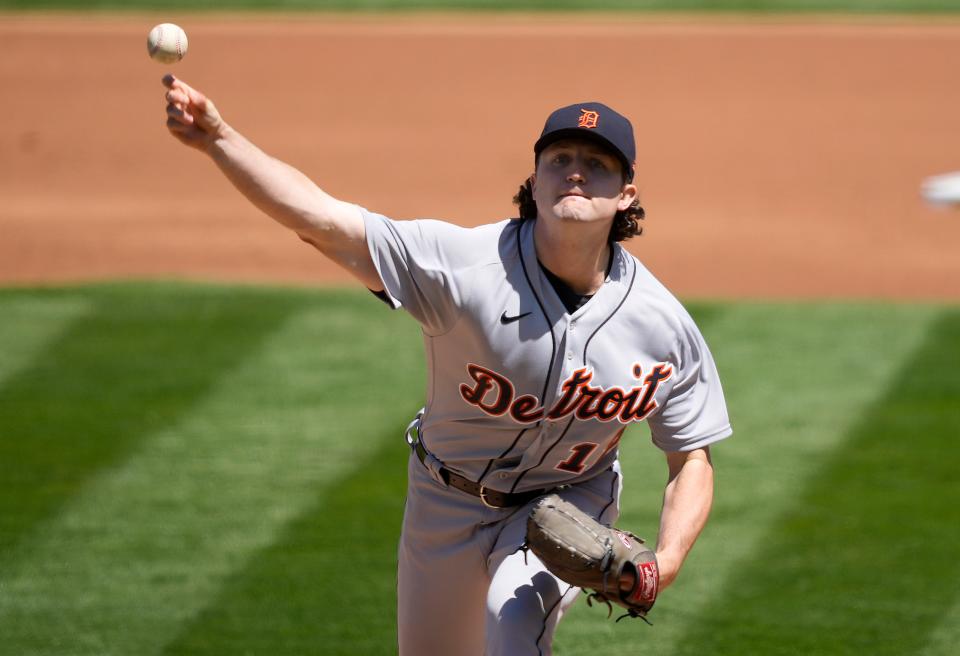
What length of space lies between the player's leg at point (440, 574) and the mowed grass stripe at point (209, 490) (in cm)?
148

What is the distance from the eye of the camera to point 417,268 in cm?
368

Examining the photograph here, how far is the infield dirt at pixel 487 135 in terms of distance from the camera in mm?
10047

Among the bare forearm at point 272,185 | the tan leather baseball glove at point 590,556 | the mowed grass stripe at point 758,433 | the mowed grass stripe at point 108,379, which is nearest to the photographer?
the bare forearm at point 272,185

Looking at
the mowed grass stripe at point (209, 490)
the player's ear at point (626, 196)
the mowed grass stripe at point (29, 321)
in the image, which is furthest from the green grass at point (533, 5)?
the player's ear at point (626, 196)

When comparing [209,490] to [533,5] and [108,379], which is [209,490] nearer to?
[108,379]

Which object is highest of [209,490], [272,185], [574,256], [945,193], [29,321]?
[272,185]

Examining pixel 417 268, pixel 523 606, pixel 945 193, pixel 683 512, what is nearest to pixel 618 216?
pixel 417 268

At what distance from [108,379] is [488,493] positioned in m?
4.09

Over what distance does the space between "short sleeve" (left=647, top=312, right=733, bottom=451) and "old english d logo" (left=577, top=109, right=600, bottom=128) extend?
605mm

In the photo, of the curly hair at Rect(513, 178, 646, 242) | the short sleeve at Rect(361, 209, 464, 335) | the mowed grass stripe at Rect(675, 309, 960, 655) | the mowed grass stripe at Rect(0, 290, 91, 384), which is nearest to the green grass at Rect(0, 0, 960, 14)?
the mowed grass stripe at Rect(0, 290, 91, 384)

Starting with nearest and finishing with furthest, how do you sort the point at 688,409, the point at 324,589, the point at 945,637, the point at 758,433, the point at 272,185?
the point at 272,185 < the point at 688,409 < the point at 945,637 < the point at 324,589 < the point at 758,433

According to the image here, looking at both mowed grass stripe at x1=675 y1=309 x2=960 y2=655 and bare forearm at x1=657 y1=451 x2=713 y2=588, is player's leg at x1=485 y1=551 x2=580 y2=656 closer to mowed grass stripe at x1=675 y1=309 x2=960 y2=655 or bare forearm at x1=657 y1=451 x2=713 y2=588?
bare forearm at x1=657 y1=451 x2=713 y2=588

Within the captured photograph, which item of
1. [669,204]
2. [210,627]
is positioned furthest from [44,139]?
[210,627]

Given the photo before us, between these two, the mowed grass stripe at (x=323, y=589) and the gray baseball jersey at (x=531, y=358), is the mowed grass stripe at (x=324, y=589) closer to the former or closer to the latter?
the mowed grass stripe at (x=323, y=589)
